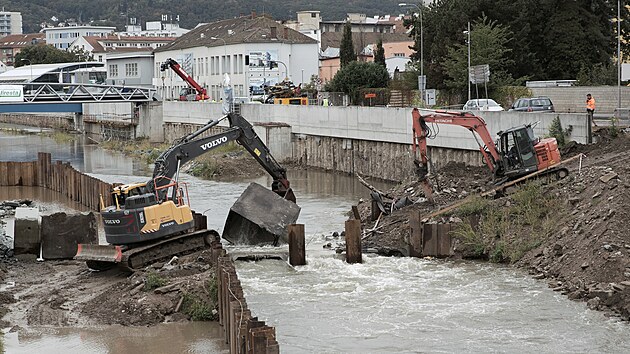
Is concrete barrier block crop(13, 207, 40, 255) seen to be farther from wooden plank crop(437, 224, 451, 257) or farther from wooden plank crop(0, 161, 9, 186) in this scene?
wooden plank crop(0, 161, 9, 186)

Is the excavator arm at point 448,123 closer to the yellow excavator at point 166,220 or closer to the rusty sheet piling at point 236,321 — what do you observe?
Answer: the yellow excavator at point 166,220

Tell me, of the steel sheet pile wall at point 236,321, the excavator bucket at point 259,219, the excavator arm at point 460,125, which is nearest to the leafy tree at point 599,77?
the excavator arm at point 460,125

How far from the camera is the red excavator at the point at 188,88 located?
253 feet

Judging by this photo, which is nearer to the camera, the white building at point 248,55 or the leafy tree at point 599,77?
the leafy tree at point 599,77

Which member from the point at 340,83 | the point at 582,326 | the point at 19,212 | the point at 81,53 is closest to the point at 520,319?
the point at 582,326

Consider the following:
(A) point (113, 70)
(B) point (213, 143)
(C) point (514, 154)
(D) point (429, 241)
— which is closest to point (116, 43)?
(A) point (113, 70)

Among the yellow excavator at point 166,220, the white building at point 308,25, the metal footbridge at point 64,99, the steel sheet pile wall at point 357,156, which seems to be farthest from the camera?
the white building at point 308,25

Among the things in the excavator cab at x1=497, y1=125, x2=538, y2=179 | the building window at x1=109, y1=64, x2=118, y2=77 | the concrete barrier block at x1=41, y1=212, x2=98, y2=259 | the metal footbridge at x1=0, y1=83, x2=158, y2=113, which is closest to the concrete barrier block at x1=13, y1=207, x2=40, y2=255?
the concrete barrier block at x1=41, y1=212, x2=98, y2=259

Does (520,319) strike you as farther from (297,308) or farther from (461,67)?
(461,67)

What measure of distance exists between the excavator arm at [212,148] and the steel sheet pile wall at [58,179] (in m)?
8.36

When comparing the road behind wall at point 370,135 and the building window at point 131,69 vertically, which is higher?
the building window at point 131,69

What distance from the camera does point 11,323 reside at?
78.8 ft

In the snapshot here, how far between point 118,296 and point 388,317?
6.24m

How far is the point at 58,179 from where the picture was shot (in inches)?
2012
